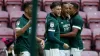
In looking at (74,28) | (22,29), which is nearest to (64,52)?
(74,28)

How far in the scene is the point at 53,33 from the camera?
5.64 metres

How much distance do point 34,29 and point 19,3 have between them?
20.5ft

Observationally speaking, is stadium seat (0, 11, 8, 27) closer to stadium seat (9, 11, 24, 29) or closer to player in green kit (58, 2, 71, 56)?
stadium seat (9, 11, 24, 29)

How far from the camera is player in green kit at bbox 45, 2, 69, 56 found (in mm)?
5621

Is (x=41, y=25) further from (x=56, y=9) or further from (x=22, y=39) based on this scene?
(x=22, y=39)

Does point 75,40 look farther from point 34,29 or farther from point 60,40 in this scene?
point 34,29

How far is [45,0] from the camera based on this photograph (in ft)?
29.9

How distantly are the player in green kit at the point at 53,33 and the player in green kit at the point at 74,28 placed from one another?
25cm

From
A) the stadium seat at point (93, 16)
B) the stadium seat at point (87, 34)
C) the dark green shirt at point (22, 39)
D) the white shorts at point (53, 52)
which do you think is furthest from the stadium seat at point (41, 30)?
the dark green shirt at point (22, 39)

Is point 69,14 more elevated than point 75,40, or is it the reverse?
point 69,14

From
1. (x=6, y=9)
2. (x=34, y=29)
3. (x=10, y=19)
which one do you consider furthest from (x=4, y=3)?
(x=34, y=29)

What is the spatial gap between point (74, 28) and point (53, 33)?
50cm

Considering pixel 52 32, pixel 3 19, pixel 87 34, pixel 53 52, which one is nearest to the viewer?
pixel 52 32

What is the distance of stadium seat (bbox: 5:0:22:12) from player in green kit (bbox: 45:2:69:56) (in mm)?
3061
